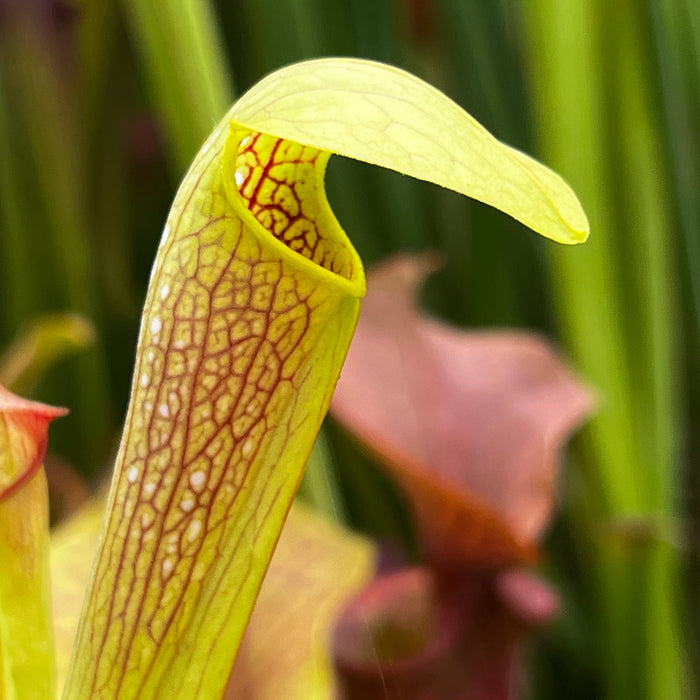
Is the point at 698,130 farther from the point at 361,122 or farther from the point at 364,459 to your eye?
the point at 361,122

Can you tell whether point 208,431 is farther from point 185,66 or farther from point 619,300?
point 619,300

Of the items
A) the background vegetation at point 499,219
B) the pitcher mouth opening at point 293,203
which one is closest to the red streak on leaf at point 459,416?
the background vegetation at point 499,219

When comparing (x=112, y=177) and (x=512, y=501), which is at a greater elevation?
(x=112, y=177)

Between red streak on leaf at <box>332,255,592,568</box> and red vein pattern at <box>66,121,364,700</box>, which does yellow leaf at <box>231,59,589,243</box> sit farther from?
red streak on leaf at <box>332,255,592,568</box>

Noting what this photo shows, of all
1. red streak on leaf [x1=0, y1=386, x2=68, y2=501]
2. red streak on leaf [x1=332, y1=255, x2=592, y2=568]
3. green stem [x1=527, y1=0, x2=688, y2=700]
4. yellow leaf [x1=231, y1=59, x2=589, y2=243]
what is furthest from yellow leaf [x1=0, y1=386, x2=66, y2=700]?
green stem [x1=527, y1=0, x2=688, y2=700]

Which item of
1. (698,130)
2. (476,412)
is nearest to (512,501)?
(476,412)

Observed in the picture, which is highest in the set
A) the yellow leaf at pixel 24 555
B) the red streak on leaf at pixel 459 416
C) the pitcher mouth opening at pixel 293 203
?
the pitcher mouth opening at pixel 293 203

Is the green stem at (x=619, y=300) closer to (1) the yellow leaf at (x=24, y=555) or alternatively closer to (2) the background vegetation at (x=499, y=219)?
(2) the background vegetation at (x=499, y=219)
